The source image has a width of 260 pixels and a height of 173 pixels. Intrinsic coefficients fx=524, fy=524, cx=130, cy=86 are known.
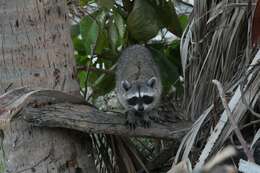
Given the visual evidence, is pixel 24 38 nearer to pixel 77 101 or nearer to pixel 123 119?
pixel 77 101

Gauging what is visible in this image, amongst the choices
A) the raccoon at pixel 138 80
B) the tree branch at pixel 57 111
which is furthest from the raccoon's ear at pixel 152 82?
the tree branch at pixel 57 111

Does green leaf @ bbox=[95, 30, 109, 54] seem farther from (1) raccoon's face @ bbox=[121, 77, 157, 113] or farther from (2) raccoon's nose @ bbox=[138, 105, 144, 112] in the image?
(2) raccoon's nose @ bbox=[138, 105, 144, 112]

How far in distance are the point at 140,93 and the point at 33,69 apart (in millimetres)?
1541

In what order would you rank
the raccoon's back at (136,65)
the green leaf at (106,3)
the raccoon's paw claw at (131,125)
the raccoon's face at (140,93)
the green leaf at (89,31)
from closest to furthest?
the raccoon's paw claw at (131,125) < the green leaf at (106,3) < the green leaf at (89,31) < the raccoon's face at (140,93) < the raccoon's back at (136,65)

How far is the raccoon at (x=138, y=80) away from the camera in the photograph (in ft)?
14.7

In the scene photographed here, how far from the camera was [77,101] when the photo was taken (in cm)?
326

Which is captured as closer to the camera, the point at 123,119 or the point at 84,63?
the point at 123,119

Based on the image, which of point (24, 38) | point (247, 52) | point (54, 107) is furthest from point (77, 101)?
point (247, 52)

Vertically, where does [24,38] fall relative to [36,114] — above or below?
above

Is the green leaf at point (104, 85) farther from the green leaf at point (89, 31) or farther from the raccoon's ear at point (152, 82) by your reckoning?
the green leaf at point (89, 31)

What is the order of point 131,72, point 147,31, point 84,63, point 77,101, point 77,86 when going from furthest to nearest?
point 131,72, point 84,63, point 147,31, point 77,86, point 77,101

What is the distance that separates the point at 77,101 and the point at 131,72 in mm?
1597

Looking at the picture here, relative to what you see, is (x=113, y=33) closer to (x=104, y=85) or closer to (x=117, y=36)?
(x=117, y=36)

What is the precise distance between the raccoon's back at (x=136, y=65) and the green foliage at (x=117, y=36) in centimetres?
7
